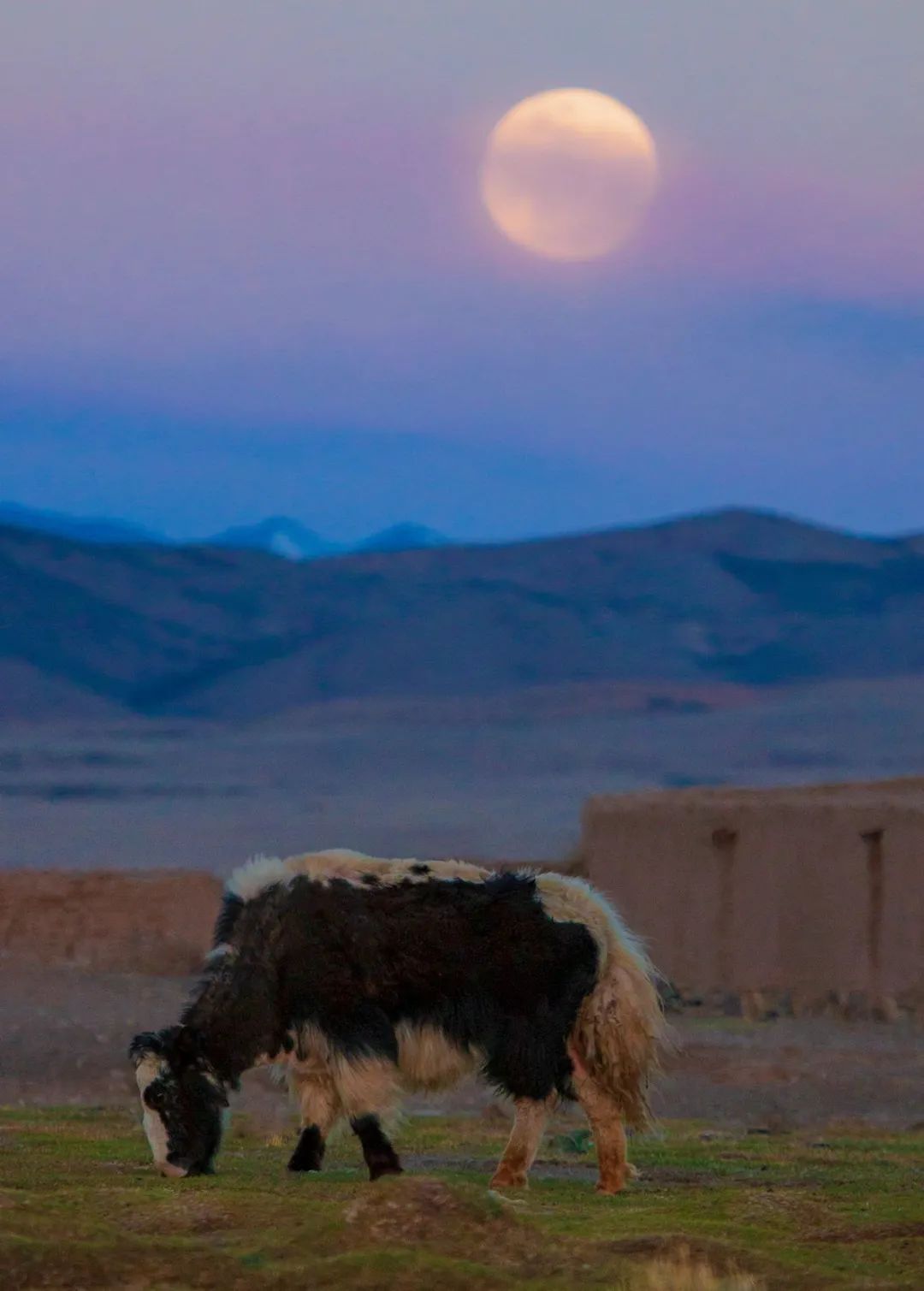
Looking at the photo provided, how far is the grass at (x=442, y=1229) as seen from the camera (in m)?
9.86

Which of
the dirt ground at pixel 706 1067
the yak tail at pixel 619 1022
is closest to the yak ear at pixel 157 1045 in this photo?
the yak tail at pixel 619 1022

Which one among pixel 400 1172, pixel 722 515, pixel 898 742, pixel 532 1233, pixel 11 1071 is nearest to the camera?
pixel 532 1233

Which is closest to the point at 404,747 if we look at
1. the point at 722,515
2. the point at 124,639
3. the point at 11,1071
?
the point at 124,639

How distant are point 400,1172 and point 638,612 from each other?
320 feet

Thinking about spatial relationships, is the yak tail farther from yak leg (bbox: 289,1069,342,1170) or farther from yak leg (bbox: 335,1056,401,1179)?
yak leg (bbox: 289,1069,342,1170)

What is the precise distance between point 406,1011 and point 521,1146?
87cm

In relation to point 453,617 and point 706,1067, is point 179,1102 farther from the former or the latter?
point 453,617

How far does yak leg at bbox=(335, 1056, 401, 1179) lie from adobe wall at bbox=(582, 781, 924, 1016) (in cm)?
1684

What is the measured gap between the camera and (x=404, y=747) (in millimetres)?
95000

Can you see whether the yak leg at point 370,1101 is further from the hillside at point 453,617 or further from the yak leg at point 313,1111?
the hillside at point 453,617

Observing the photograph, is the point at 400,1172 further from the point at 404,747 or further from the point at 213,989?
the point at 404,747

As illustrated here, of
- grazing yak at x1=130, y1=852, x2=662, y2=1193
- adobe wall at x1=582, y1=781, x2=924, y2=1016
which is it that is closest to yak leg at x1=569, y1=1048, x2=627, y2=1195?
grazing yak at x1=130, y1=852, x2=662, y2=1193

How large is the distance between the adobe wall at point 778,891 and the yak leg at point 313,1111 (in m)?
16.6

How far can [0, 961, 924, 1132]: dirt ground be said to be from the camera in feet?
80.7
